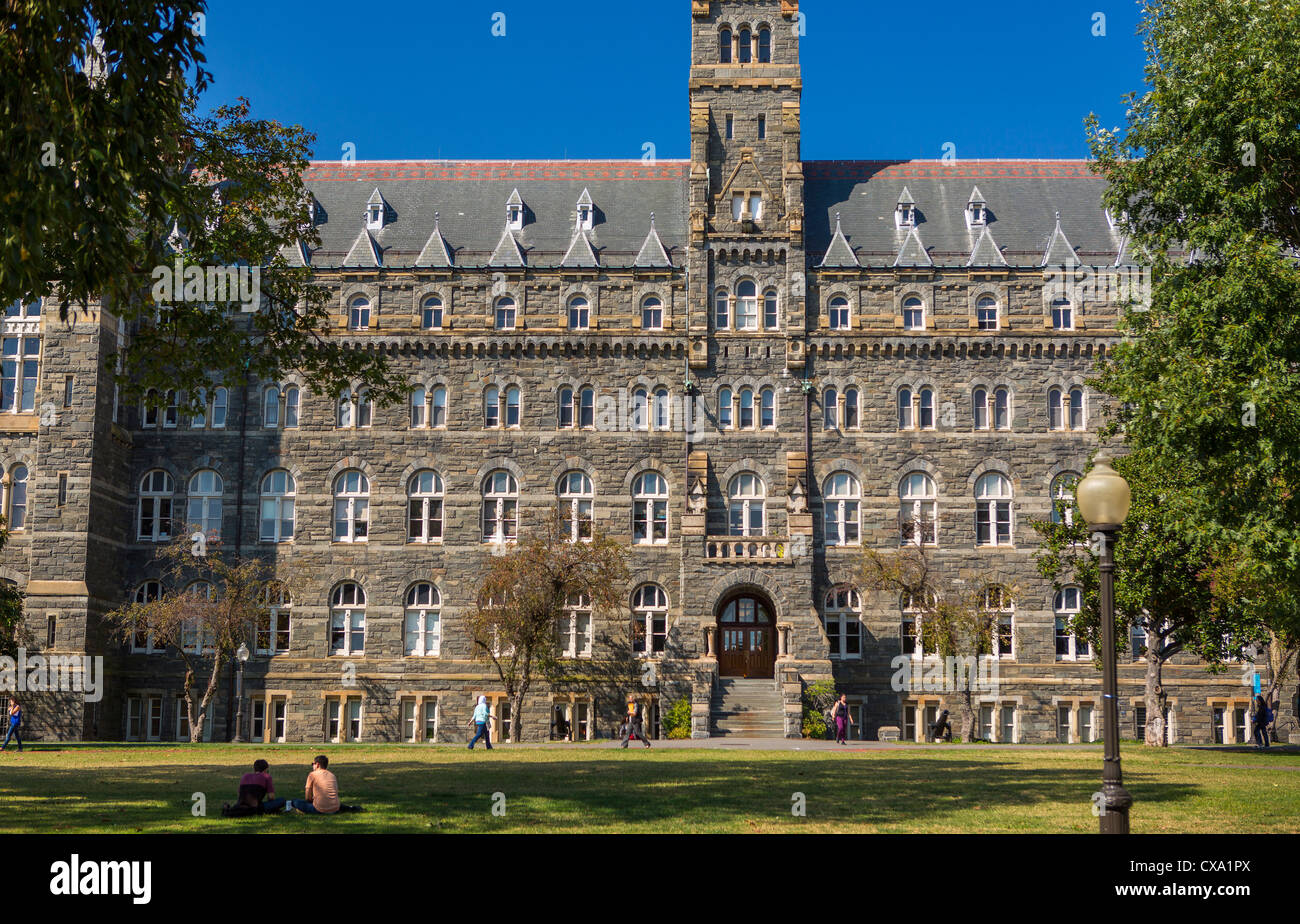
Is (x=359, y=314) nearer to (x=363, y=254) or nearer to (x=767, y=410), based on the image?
(x=363, y=254)

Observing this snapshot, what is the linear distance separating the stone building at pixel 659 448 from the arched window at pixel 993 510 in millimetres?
120

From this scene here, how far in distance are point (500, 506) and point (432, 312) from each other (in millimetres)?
8317

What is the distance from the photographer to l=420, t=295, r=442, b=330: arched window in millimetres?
52688

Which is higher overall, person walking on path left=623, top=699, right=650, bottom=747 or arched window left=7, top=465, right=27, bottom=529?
arched window left=7, top=465, right=27, bottom=529

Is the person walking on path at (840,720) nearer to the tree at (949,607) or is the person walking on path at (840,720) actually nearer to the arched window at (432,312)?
the tree at (949,607)

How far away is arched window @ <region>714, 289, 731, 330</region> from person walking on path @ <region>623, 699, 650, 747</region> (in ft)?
53.4

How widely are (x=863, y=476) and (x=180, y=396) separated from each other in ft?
88.0

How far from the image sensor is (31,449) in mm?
48875

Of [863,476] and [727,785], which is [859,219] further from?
[727,785]

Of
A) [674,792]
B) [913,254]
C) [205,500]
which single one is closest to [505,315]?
[205,500]

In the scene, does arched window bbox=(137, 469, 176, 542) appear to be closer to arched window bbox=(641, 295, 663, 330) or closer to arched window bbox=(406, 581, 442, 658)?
arched window bbox=(406, 581, 442, 658)

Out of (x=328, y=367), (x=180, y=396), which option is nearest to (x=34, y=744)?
(x=180, y=396)

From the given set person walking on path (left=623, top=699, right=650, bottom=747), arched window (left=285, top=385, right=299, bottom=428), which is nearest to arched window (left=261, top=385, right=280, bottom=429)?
arched window (left=285, top=385, right=299, bottom=428)

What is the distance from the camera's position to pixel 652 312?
5244cm
